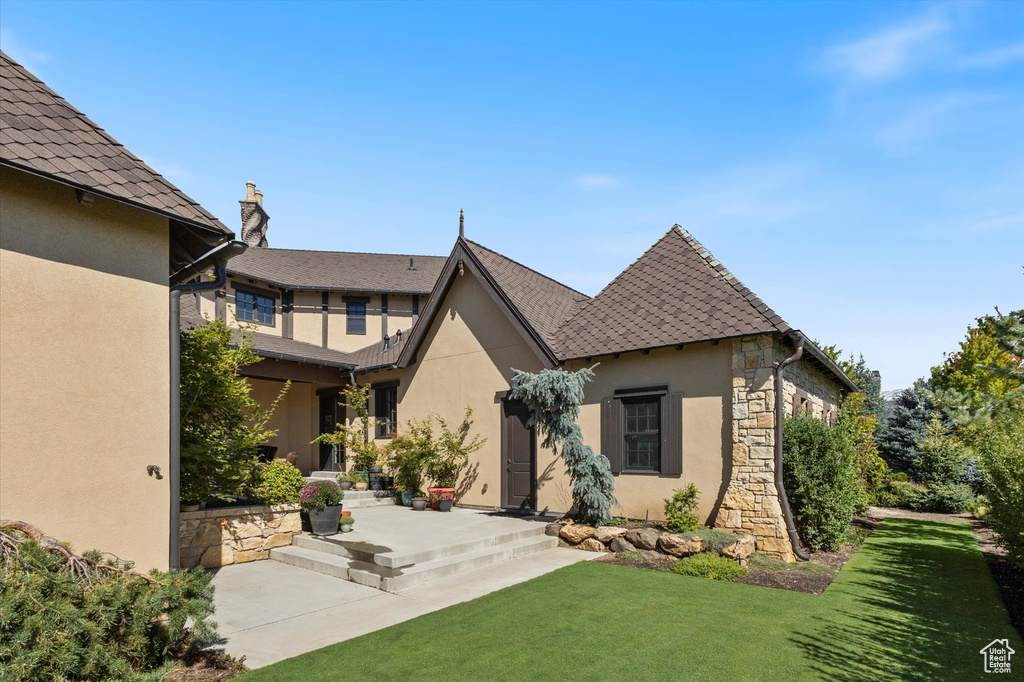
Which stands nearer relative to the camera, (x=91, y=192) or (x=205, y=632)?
(x=205, y=632)

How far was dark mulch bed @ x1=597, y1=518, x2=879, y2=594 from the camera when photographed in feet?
25.2

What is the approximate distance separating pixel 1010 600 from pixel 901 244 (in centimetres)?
669

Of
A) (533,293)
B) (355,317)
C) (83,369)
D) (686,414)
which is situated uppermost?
(533,293)

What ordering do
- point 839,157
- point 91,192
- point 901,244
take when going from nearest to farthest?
point 91,192
point 839,157
point 901,244

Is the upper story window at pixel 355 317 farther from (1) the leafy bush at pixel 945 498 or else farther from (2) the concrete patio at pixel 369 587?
(1) the leafy bush at pixel 945 498

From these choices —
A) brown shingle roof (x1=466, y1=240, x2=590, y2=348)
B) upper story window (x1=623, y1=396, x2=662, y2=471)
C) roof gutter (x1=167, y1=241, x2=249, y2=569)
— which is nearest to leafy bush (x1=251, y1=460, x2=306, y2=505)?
roof gutter (x1=167, y1=241, x2=249, y2=569)

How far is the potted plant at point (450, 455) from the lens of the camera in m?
13.7

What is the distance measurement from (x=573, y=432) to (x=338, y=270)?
14.1 m

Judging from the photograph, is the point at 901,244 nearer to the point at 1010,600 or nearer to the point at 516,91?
the point at 1010,600

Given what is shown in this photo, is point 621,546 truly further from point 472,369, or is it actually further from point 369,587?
point 472,369

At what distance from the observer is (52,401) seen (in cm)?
486

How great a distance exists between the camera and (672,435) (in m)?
10.5

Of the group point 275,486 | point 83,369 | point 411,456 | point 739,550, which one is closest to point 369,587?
point 275,486

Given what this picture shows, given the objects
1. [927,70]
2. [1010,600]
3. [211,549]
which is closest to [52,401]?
[211,549]
